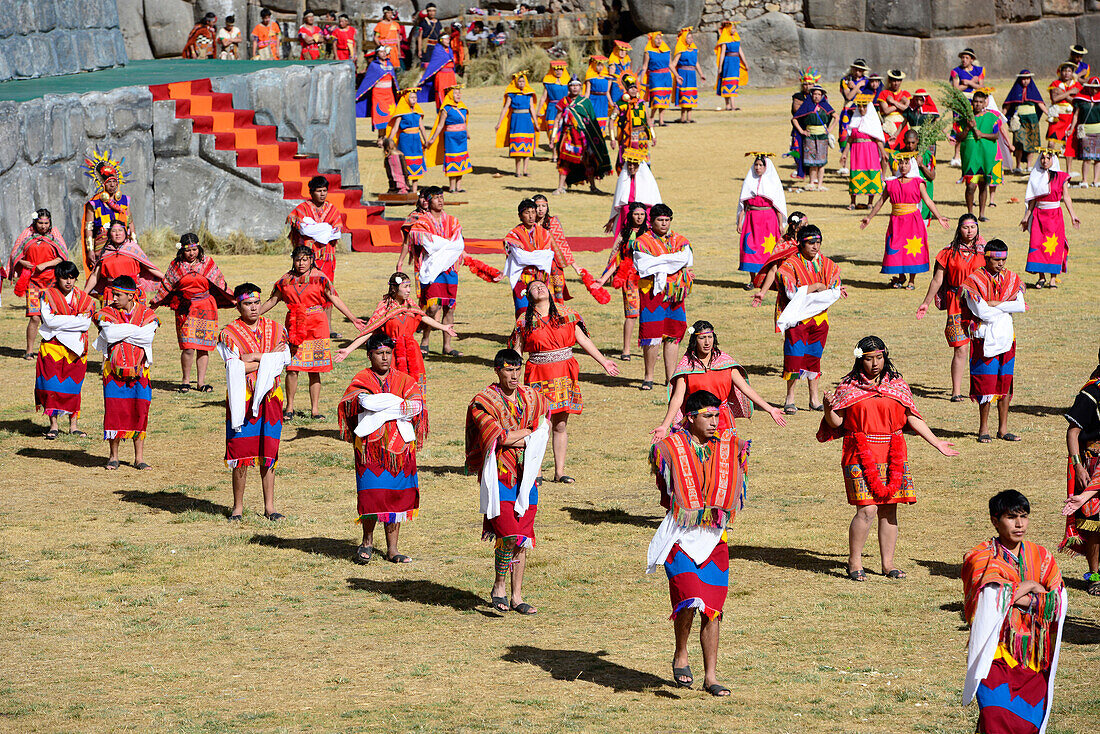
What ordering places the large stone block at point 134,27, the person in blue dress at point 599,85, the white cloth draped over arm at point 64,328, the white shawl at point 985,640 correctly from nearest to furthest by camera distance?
the white shawl at point 985,640, the white cloth draped over arm at point 64,328, the person in blue dress at point 599,85, the large stone block at point 134,27

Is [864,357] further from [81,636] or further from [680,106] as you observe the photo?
[680,106]

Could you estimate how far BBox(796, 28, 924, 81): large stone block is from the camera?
3803cm

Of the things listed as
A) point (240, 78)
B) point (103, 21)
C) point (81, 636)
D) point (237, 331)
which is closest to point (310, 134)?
point (240, 78)

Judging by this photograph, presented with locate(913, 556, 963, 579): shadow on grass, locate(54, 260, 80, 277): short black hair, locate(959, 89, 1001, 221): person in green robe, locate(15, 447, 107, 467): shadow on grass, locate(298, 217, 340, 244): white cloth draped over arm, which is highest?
locate(959, 89, 1001, 221): person in green robe

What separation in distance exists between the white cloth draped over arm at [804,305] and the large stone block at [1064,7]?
28.1m

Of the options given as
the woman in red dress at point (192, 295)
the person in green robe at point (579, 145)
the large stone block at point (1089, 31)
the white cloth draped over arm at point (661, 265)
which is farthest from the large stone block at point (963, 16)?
the woman in red dress at point (192, 295)

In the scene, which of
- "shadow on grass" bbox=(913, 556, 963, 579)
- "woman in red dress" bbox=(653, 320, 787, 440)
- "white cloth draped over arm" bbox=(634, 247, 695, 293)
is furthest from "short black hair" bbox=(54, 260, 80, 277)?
"shadow on grass" bbox=(913, 556, 963, 579)

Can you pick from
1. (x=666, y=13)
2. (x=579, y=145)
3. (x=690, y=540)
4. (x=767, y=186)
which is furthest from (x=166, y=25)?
(x=690, y=540)

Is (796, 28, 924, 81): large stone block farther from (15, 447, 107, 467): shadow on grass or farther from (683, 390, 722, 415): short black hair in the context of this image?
(683, 390, 722, 415): short black hair

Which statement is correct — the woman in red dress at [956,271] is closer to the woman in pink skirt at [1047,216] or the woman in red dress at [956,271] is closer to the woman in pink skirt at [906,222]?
the woman in pink skirt at [906,222]

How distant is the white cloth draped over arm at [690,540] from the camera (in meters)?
7.39

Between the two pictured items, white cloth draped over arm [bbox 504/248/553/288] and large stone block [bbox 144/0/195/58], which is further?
large stone block [bbox 144/0/195/58]

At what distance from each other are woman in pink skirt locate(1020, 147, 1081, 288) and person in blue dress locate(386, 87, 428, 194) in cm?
1093

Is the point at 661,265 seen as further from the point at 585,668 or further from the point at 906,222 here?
the point at 585,668
